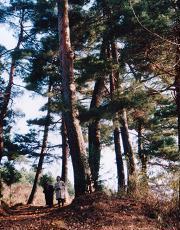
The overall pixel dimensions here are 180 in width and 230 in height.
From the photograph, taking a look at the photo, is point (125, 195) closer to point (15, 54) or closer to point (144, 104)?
point (144, 104)

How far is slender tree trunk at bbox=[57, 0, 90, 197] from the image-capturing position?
12.4 meters

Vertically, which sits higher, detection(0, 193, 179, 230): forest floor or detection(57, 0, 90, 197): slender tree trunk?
detection(57, 0, 90, 197): slender tree trunk

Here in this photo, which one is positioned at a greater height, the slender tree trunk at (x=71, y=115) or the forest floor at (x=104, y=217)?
the slender tree trunk at (x=71, y=115)

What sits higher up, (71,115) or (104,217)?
(71,115)

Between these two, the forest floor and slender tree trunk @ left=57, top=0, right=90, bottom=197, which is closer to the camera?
the forest floor

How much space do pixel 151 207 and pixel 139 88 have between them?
5.54m

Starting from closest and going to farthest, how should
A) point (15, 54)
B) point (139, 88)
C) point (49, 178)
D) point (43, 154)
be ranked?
1. point (139, 88)
2. point (15, 54)
3. point (43, 154)
4. point (49, 178)

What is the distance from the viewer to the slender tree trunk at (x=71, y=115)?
12.4 m

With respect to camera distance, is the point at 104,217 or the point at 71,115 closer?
the point at 104,217

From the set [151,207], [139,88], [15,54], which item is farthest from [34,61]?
[151,207]

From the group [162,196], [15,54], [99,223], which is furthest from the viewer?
[15,54]

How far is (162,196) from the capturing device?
9.20m

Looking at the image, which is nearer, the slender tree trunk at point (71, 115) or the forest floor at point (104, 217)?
the forest floor at point (104, 217)

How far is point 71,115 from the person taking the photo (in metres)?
13.0
